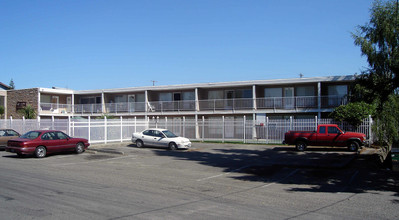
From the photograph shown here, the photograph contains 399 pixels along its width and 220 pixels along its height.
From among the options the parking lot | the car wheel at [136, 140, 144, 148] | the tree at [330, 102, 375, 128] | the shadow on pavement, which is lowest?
the shadow on pavement

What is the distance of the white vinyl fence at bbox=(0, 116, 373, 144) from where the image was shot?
22672mm

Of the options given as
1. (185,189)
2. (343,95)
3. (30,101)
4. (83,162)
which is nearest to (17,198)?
(185,189)

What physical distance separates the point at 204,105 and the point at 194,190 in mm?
25450

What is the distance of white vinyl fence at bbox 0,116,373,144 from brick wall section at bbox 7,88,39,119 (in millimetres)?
9322

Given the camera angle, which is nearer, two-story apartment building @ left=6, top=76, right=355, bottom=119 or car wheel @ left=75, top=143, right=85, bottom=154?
car wheel @ left=75, top=143, right=85, bottom=154

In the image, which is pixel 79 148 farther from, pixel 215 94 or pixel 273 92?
pixel 273 92

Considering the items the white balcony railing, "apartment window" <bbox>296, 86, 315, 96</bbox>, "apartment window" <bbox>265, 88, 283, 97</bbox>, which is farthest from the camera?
"apartment window" <bbox>265, 88, 283, 97</bbox>

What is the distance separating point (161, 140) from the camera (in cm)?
2292

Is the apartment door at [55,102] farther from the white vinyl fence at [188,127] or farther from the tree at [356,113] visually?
the tree at [356,113]

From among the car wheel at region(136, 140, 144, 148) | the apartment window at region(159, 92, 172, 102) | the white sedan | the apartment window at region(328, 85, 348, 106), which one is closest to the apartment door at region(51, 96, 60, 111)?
the apartment window at region(159, 92, 172, 102)

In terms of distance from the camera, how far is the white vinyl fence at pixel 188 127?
22.7 meters

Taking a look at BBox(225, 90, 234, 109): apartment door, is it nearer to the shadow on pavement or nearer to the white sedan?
the white sedan

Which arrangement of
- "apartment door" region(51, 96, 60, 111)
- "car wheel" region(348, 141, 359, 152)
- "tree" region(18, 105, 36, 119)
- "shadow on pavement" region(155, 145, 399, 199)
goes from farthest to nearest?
1. "apartment door" region(51, 96, 60, 111)
2. "tree" region(18, 105, 36, 119)
3. "car wheel" region(348, 141, 359, 152)
4. "shadow on pavement" region(155, 145, 399, 199)

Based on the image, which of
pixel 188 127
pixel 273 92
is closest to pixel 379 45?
pixel 273 92
